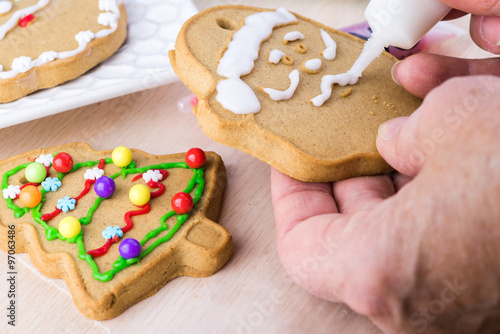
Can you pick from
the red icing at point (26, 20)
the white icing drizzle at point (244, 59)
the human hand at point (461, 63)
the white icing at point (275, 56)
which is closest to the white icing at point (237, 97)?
the white icing drizzle at point (244, 59)

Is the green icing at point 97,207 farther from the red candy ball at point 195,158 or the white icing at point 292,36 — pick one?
the white icing at point 292,36

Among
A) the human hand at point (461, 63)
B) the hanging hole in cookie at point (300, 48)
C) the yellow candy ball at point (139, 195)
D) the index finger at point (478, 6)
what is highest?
the index finger at point (478, 6)

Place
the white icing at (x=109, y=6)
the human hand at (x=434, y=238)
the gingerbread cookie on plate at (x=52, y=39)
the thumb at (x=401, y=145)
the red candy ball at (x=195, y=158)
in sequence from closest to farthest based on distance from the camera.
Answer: the human hand at (x=434, y=238) < the thumb at (x=401, y=145) < the red candy ball at (x=195, y=158) < the gingerbread cookie on plate at (x=52, y=39) < the white icing at (x=109, y=6)

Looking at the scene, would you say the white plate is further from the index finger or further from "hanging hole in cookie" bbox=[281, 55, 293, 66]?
the index finger

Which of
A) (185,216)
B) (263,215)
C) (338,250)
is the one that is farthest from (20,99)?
(338,250)

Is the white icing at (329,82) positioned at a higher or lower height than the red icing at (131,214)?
higher

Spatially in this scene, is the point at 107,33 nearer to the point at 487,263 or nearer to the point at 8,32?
the point at 8,32

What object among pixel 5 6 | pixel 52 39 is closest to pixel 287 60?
pixel 52 39

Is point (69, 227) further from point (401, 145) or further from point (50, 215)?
point (401, 145)
